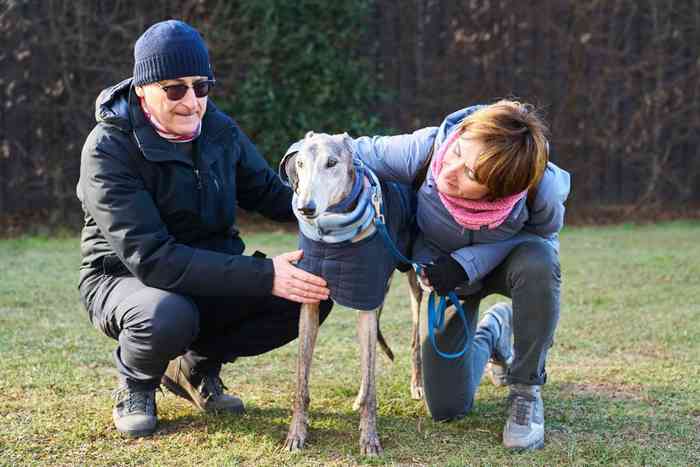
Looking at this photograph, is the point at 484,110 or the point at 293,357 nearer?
the point at 484,110

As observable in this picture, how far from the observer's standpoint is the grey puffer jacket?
10.9 feet

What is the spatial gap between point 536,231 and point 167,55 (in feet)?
5.06

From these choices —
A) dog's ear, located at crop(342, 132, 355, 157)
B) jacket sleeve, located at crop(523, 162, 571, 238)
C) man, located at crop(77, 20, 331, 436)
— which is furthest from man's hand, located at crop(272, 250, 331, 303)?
jacket sleeve, located at crop(523, 162, 571, 238)

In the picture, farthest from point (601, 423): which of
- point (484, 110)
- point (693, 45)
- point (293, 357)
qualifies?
point (693, 45)

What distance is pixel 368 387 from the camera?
3238mm

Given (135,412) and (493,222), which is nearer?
(493,222)

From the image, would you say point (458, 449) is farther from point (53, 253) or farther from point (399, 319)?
point (53, 253)

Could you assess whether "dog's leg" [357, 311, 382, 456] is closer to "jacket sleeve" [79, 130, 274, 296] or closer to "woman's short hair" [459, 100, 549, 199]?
"jacket sleeve" [79, 130, 274, 296]

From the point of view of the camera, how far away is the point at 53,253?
7504 mm

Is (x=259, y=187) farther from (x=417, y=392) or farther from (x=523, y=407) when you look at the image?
(x=523, y=407)

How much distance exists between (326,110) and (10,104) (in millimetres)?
3071

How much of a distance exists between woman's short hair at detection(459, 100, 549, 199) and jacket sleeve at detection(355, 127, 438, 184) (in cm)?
26

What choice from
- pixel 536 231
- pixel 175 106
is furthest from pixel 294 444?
pixel 175 106

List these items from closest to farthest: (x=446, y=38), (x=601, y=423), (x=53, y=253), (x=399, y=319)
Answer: (x=601, y=423)
(x=399, y=319)
(x=53, y=253)
(x=446, y=38)
